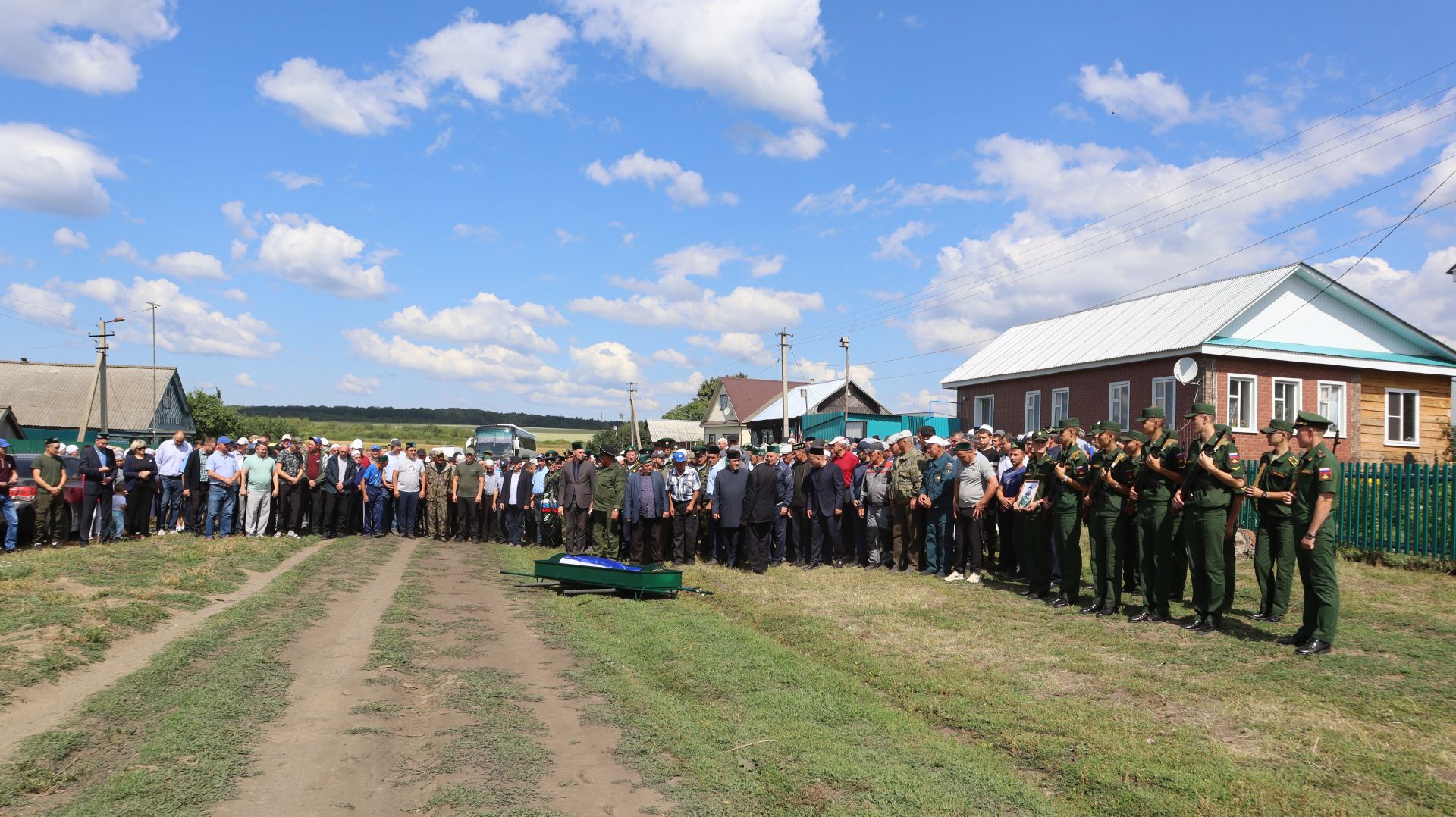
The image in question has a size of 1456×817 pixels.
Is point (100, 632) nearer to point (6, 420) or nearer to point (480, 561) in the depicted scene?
point (480, 561)

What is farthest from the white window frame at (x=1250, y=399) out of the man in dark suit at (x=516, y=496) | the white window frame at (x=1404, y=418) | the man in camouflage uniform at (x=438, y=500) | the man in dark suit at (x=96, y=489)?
the man in dark suit at (x=96, y=489)

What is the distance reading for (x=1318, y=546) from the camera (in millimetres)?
7977

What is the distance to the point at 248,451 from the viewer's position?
60.9 feet

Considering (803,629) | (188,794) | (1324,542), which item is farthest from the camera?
(803,629)

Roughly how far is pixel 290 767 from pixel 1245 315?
24039 millimetres

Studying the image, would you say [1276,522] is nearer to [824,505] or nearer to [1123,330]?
[824,505]

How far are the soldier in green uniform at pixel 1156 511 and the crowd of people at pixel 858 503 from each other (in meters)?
0.02

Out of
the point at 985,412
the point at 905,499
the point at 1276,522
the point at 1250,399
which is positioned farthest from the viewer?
the point at 985,412

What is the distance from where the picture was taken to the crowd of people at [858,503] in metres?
8.91

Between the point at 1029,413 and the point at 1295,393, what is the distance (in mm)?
7707

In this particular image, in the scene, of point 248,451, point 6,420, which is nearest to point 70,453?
point 248,451

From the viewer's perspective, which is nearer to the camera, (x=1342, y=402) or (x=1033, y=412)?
(x=1342, y=402)

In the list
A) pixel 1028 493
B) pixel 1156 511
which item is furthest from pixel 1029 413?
pixel 1156 511

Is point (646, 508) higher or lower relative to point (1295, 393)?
lower
